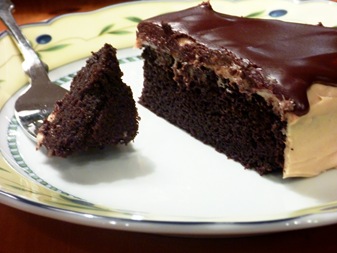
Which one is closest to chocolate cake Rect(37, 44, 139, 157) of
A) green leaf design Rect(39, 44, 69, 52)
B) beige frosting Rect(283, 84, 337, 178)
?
beige frosting Rect(283, 84, 337, 178)

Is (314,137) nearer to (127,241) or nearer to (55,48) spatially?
(127,241)

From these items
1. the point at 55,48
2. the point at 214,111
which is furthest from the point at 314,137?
the point at 55,48

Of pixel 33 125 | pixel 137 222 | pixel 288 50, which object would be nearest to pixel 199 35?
pixel 288 50

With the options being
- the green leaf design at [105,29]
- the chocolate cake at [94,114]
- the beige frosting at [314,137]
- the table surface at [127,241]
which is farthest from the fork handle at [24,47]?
the beige frosting at [314,137]

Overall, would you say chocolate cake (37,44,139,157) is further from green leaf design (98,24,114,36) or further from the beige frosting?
green leaf design (98,24,114,36)

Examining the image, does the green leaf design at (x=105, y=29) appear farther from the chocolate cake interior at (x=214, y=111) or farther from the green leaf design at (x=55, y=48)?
the chocolate cake interior at (x=214, y=111)

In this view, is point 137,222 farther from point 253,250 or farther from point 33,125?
point 33,125
